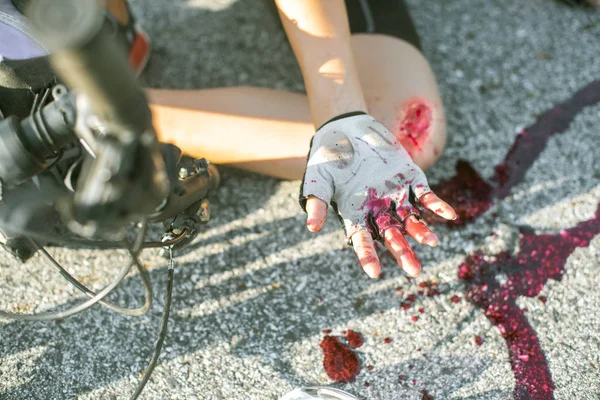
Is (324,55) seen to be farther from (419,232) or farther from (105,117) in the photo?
(105,117)

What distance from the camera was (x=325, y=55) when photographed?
172cm

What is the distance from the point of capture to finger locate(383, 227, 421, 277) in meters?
1.38

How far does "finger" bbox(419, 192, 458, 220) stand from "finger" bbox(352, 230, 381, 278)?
19cm

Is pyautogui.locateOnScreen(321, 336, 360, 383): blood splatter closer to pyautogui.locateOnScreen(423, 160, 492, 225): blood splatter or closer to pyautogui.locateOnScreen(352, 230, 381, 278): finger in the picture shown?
pyautogui.locateOnScreen(352, 230, 381, 278): finger

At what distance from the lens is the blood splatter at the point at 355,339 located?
5.36 ft

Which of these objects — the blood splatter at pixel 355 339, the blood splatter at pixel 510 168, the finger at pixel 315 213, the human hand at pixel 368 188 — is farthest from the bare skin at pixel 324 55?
the blood splatter at pixel 355 339

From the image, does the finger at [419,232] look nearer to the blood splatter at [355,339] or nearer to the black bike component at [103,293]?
the blood splatter at [355,339]

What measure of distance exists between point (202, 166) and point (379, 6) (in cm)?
112

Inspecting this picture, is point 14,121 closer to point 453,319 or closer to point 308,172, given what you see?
point 308,172

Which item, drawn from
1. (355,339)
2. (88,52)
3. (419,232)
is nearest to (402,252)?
(419,232)

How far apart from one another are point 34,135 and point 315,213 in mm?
704

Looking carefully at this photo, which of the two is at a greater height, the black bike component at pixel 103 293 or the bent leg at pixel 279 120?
the black bike component at pixel 103 293

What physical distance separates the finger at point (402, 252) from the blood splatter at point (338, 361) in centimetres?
38

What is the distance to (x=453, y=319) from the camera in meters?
1.68
